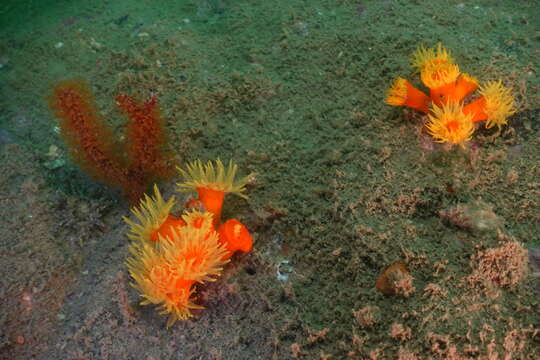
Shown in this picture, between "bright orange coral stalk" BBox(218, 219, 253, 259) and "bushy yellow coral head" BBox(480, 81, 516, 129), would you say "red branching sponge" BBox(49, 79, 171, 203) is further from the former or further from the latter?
"bushy yellow coral head" BBox(480, 81, 516, 129)

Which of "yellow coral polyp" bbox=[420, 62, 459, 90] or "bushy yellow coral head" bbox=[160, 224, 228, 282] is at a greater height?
"yellow coral polyp" bbox=[420, 62, 459, 90]

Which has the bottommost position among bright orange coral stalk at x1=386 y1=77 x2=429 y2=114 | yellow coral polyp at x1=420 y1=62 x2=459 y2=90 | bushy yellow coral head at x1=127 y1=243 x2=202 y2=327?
bushy yellow coral head at x1=127 y1=243 x2=202 y2=327

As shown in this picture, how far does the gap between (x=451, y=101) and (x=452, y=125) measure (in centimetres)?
30

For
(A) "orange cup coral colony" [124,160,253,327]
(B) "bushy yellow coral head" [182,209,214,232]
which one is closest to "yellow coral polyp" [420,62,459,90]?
(A) "orange cup coral colony" [124,160,253,327]

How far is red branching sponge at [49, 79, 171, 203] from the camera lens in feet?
11.4

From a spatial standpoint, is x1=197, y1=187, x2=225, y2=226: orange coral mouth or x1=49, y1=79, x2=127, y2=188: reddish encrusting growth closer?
x1=197, y1=187, x2=225, y2=226: orange coral mouth

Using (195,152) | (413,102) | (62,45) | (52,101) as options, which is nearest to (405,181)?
(413,102)

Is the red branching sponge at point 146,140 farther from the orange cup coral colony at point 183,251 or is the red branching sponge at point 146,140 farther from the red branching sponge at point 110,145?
the orange cup coral colony at point 183,251

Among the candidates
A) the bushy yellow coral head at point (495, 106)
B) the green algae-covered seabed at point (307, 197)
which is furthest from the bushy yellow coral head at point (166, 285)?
the bushy yellow coral head at point (495, 106)

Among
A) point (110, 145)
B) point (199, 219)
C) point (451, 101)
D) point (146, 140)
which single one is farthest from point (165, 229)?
point (451, 101)

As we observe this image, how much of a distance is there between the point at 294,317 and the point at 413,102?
1.87m

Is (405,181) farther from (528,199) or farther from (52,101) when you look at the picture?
(52,101)

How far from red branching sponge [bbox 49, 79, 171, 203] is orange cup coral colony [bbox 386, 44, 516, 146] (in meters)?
1.99

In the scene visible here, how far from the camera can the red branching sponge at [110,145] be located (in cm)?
348
